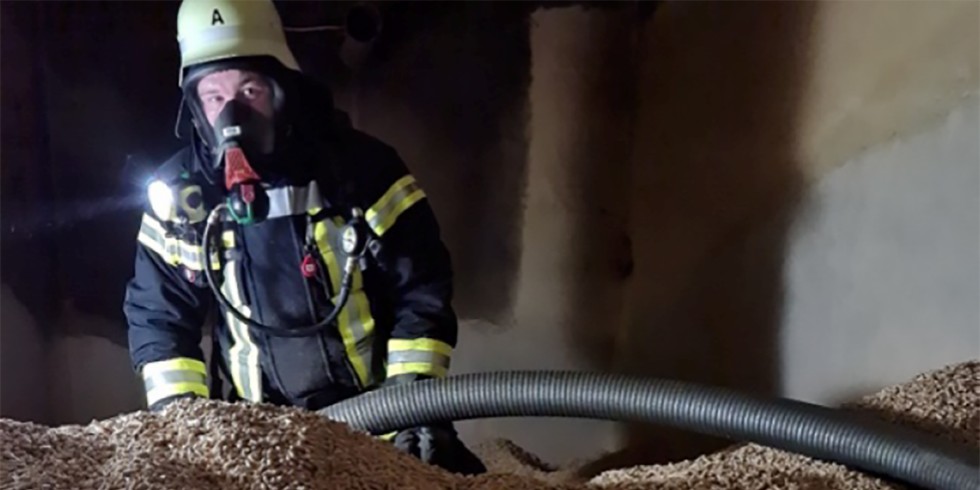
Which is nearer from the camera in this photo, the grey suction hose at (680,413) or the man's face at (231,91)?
the grey suction hose at (680,413)

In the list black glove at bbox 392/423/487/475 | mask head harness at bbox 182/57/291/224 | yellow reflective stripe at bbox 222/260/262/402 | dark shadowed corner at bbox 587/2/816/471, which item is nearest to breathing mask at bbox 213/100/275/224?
mask head harness at bbox 182/57/291/224

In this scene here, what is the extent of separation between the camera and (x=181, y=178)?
4.66 ft

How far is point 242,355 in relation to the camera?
1.50m

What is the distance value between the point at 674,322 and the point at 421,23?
0.68 metres

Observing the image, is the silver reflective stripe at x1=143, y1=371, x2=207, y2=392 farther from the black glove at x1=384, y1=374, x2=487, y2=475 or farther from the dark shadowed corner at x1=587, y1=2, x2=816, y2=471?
the dark shadowed corner at x1=587, y1=2, x2=816, y2=471

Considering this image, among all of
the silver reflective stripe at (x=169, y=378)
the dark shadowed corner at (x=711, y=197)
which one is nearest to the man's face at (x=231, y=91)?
the silver reflective stripe at (x=169, y=378)

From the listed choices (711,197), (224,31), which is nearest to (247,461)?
(224,31)

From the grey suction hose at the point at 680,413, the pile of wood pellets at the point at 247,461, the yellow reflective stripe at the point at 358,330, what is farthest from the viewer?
the yellow reflective stripe at the point at 358,330

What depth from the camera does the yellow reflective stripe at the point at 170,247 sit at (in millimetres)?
1421

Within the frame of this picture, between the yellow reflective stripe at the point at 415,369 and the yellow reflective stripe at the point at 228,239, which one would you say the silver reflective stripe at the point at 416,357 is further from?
the yellow reflective stripe at the point at 228,239

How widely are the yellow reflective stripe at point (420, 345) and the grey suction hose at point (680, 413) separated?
0.20m

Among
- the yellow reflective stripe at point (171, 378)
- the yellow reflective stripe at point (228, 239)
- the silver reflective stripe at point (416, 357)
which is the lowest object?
the yellow reflective stripe at point (171, 378)

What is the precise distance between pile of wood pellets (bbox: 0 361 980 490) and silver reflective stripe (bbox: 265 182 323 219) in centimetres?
51

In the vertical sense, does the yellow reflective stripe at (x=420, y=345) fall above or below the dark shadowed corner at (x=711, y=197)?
below
